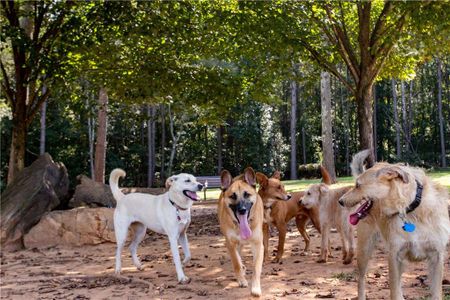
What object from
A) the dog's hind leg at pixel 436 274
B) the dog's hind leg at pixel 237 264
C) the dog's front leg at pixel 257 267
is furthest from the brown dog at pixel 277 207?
the dog's hind leg at pixel 436 274

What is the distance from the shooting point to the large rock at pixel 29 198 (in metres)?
10.6

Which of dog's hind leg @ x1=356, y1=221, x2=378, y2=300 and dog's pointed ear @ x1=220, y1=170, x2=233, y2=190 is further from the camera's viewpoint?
dog's pointed ear @ x1=220, y1=170, x2=233, y2=190

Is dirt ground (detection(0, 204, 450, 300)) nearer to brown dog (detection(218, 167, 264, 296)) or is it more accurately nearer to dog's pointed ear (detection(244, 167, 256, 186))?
brown dog (detection(218, 167, 264, 296))

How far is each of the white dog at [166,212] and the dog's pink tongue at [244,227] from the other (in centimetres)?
124

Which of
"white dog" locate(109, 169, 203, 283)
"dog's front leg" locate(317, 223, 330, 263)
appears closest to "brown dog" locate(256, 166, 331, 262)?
"dog's front leg" locate(317, 223, 330, 263)

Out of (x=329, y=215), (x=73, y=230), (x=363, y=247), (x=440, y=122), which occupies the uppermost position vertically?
(x=440, y=122)

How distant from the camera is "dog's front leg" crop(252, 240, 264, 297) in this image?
17.8ft

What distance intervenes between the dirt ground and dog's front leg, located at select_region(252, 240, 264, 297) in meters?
0.17

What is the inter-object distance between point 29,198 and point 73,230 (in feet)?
5.04

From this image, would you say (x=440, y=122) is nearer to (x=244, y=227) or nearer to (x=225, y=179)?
(x=225, y=179)

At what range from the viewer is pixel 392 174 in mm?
4152

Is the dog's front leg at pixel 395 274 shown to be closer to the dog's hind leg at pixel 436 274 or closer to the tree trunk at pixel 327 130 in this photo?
the dog's hind leg at pixel 436 274

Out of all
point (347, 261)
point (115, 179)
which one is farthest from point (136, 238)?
point (347, 261)

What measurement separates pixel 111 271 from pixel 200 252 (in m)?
1.93
